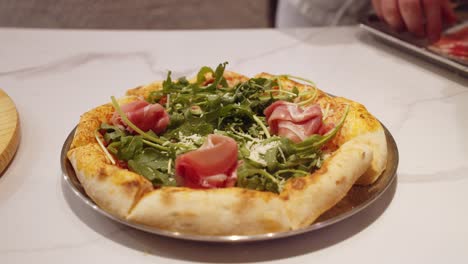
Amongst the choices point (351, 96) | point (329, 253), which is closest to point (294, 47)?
point (351, 96)

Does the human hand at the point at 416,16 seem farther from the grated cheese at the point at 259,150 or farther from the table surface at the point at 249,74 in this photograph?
the grated cheese at the point at 259,150

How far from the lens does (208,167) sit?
1115 millimetres

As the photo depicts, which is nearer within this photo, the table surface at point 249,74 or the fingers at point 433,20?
the table surface at point 249,74

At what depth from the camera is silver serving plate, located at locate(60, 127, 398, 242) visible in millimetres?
1017

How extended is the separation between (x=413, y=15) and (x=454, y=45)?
0.20 m

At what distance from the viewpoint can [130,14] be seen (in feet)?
10.5

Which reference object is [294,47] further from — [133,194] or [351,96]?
[133,194]

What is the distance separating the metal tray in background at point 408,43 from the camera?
183cm

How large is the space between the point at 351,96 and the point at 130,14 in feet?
5.80

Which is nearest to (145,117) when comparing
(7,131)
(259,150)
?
(259,150)

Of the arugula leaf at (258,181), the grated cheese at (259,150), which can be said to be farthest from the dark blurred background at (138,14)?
the arugula leaf at (258,181)

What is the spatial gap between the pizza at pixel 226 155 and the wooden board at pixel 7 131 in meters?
0.24

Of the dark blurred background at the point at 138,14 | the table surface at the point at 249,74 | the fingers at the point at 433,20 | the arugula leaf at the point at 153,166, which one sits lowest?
the dark blurred background at the point at 138,14

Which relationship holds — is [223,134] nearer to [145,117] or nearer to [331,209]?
[145,117]
